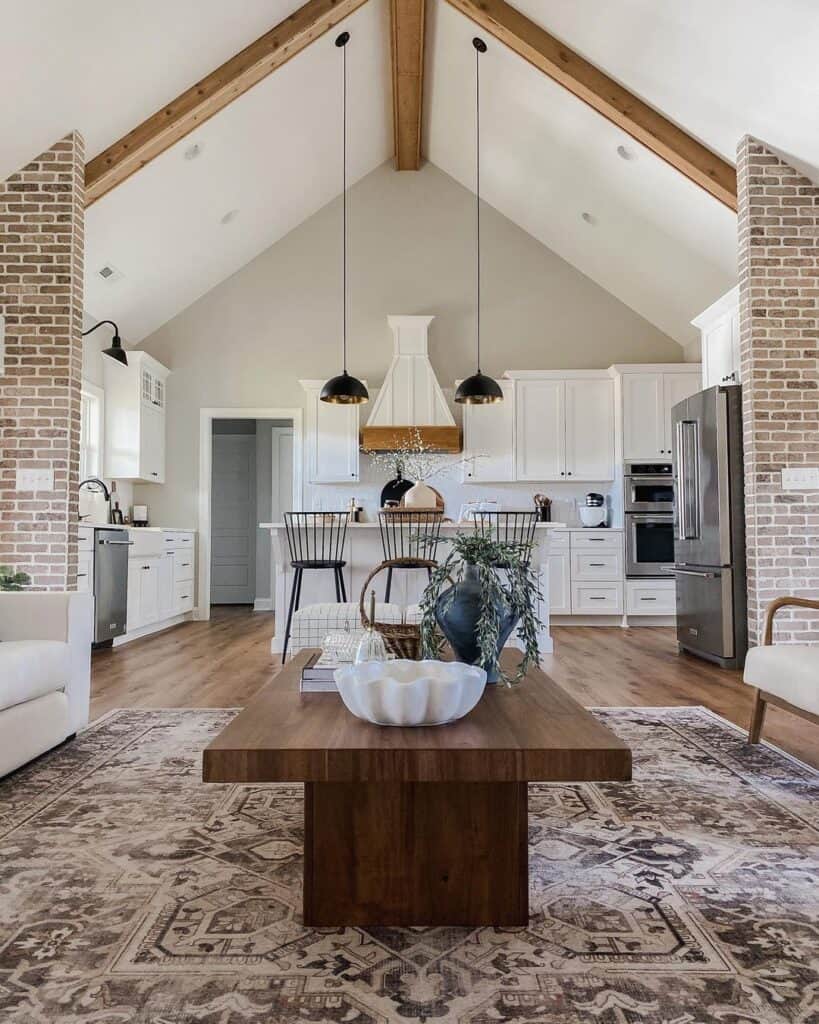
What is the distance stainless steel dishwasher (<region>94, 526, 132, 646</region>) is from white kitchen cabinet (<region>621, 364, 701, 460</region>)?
4.43 m

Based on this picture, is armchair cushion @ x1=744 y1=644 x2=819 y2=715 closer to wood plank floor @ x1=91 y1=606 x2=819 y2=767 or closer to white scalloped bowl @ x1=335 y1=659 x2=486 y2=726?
wood plank floor @ x1=91 y1=606 x2=819 y2=767

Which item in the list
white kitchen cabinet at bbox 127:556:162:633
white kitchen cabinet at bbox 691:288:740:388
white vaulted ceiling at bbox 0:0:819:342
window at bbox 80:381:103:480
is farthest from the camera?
window at bbox 80:381:103:480

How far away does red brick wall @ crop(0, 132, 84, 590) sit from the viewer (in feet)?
14.0

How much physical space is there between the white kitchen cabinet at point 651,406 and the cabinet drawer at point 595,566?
95 cm

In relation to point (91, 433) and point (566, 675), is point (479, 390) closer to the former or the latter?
point (566, 675)

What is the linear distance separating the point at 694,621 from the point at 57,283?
14.2 ft

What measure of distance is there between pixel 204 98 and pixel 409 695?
456 centimetres

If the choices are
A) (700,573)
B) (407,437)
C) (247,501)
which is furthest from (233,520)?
(700,573)

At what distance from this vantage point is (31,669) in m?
2.50

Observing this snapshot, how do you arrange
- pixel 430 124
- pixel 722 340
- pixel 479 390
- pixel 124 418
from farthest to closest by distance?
pixel 430 124 < pixel 124 418 < pixel 479 390 < pixel 722 340

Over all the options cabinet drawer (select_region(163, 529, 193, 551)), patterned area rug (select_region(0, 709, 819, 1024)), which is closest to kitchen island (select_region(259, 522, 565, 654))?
cabinet drawer (select_region(163, 529, 193, 551))

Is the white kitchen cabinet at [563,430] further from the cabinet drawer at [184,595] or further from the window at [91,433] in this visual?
the window at [91,433]

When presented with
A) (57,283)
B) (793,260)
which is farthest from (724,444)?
(57,283)

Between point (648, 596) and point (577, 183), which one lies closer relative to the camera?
point (577, 183)
